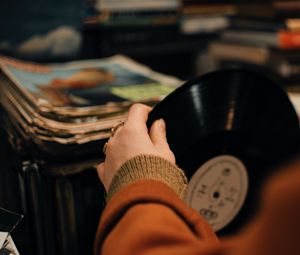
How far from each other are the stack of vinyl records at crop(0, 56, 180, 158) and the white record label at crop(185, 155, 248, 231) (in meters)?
0.13

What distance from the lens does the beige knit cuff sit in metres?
0.36

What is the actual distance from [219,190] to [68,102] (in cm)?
24

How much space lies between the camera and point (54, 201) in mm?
507

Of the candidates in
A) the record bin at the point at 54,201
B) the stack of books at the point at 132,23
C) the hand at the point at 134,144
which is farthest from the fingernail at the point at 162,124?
the stack of books at the point at 132,23

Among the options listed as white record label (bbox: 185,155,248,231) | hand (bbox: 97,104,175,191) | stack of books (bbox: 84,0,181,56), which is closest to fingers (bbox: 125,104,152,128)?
hand (bbox: 97,104,175,191)

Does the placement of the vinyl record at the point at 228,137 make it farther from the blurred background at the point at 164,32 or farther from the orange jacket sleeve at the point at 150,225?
the blurred background at the point at 164,32

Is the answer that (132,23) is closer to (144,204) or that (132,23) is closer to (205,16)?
(205,16)

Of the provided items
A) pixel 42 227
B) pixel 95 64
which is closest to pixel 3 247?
pixel 42 227

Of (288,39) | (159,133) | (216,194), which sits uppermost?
(288,39)

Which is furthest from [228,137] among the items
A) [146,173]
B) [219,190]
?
[146,173]

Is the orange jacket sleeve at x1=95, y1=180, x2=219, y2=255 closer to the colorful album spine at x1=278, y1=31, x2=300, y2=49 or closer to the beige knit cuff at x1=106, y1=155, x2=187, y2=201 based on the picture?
the beige knit cuff at x1=106, y1=155, x2=187, y2=201

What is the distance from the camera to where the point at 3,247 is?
1.31ft

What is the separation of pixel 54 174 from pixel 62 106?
100 millimetres

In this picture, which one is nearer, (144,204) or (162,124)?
(144,204)
